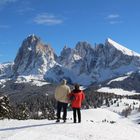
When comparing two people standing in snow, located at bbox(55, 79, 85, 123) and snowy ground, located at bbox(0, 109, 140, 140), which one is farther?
two people standing in snow, located at bbox(55, 79, 85, 123)

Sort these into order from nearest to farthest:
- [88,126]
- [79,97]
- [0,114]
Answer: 1. [88,126]
2. [79,97]
3. [0,114]

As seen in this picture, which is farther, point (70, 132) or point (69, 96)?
point (69, 96)

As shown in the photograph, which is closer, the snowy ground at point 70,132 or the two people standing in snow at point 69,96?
the snowy ground at point 70,132

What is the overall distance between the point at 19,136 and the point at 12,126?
6.58 metres

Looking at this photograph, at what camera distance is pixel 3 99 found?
166 feet

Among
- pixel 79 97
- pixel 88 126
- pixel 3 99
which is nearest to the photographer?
pixel 88 126

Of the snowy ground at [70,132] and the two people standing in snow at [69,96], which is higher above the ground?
the two people standing in snow at [69,96]

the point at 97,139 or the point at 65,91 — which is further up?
the point at 65,91

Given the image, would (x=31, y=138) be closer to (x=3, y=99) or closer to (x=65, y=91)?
(x=65, y=91)

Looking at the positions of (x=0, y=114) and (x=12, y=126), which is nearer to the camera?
(x=12, y=126)

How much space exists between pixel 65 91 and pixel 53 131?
5471 mm

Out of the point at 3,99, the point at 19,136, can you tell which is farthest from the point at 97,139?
the point at 3,99

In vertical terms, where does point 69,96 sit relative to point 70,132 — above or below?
above

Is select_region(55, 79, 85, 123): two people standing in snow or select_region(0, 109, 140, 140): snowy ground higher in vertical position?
select_region(55, 79, 85, 123): two people standing in snow
